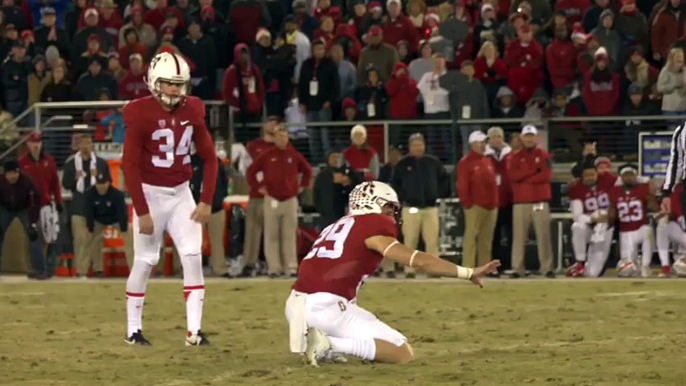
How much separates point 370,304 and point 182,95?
14.6ft

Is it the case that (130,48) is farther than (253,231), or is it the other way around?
(130,48)

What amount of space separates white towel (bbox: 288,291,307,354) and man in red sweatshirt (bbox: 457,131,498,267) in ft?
29.7

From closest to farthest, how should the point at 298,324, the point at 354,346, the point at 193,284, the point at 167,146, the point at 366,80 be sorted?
the point at 354,346 < the point at 298,324 < the point at 193,284 < the point at 167,146 < the point at 366,80

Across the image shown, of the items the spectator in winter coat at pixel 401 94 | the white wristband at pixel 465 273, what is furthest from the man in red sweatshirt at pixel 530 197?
the white wristband at pixel 465 273

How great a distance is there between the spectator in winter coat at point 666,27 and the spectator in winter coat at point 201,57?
6.45 meters

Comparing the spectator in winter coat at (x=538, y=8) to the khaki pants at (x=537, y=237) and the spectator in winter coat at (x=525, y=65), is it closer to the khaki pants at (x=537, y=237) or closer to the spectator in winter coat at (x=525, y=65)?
the spectator in winter coat at (x=525, y=65)

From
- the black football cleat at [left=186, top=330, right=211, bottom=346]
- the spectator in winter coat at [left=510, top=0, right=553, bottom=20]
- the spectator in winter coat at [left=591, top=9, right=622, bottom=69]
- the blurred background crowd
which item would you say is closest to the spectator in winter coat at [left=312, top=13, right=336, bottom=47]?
the blurred background crowd

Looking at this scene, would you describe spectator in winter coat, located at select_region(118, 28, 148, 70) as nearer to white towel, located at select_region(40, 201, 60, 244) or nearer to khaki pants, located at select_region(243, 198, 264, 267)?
white towel, located at select_region(40, 201, 60, 244)

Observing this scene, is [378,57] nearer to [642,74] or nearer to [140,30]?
[642,74]

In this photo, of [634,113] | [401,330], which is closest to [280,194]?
[634,113]

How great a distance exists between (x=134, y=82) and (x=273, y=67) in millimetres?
2060

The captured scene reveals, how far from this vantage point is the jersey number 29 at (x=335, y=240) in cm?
993

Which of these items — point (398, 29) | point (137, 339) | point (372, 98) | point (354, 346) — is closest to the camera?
point (354, 346)

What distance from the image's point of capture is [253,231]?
20156 millimetres
